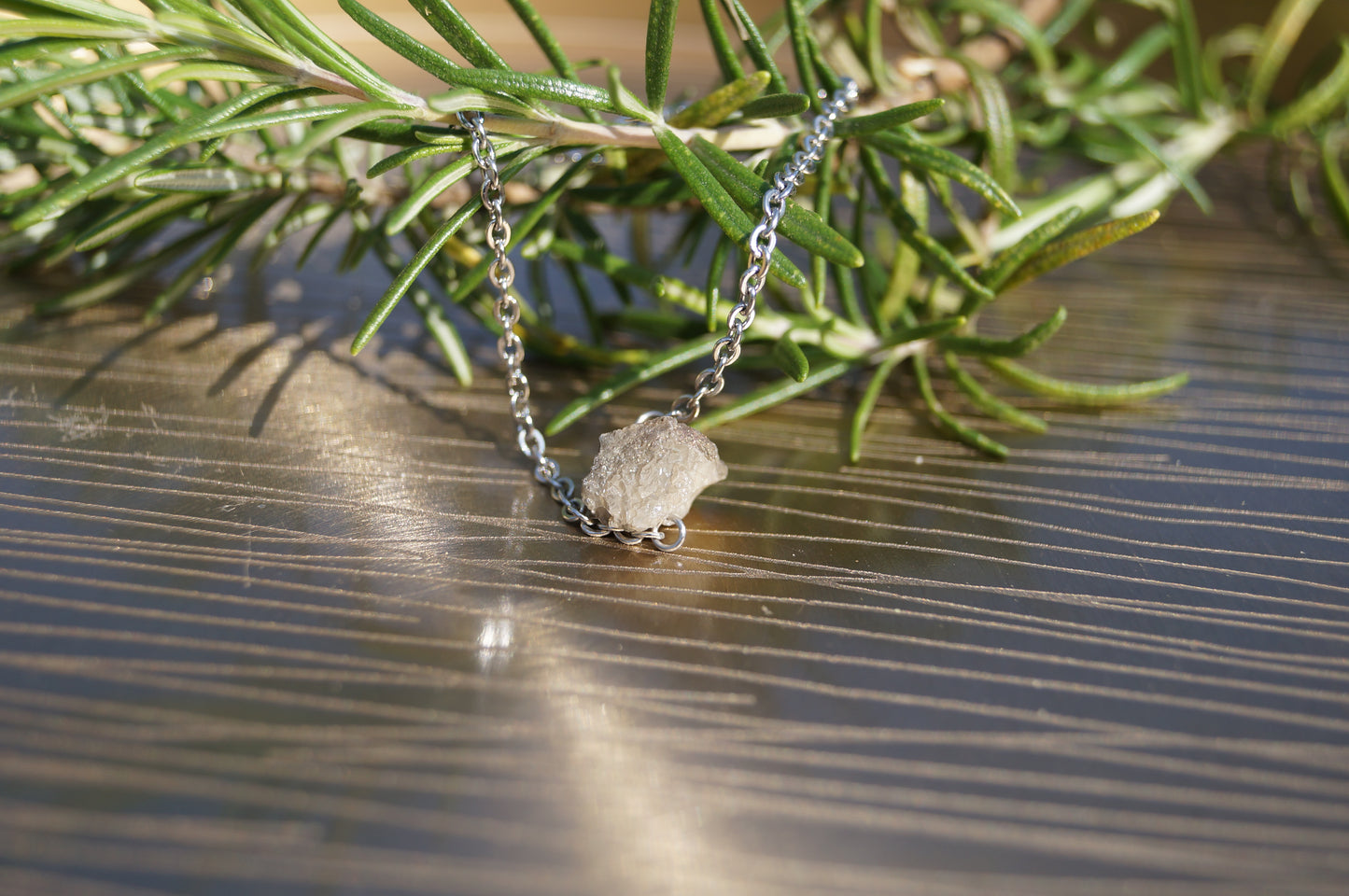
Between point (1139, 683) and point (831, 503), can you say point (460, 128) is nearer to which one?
point (831, 503)

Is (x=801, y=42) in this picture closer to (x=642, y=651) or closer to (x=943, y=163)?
(x=943, y=163)

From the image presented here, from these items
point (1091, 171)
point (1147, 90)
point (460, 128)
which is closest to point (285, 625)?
point (460, 128)

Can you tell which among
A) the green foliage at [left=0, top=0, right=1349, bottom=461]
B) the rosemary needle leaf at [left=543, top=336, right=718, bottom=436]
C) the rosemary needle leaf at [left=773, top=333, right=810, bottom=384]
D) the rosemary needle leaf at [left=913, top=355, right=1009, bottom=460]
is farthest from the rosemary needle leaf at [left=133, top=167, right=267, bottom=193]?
the rosemary needle leaf at [left=913, top=355, right=1009, bottom=460]

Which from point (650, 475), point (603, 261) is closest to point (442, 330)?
point (603, 261)

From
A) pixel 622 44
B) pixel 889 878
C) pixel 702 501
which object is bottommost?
pixel 889 878

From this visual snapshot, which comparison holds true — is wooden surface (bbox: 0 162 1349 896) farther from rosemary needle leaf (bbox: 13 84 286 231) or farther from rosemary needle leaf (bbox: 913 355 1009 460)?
rosemary needle leaf (bbox: 13 84 286 231)

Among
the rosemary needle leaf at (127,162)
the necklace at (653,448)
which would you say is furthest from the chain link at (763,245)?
the rosemary needle leaf at (127,162)
